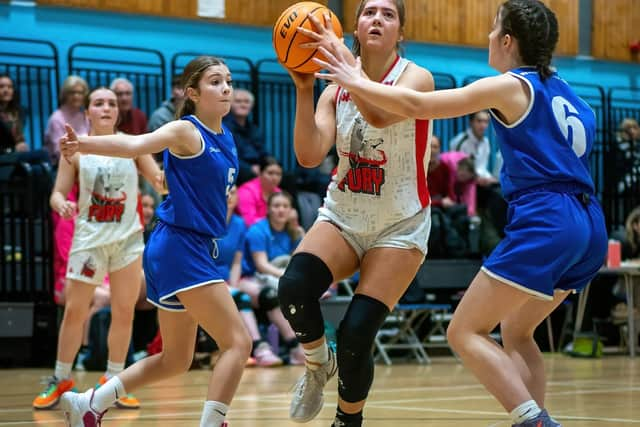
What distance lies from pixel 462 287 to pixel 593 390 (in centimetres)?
368

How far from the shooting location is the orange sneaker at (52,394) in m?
6.00

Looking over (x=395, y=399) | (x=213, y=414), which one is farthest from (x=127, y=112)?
(x=213, y=414)

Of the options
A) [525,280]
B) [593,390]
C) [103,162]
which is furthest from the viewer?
[593,390]

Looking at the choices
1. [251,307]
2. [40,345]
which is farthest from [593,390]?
[40,345]

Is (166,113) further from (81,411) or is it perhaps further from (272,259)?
→ (81,411)

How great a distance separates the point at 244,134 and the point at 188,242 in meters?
6.13

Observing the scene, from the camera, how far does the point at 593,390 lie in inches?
274

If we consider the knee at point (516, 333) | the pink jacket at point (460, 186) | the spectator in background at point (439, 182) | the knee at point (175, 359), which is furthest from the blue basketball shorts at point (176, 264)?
the pink jacket at point (460, 186)

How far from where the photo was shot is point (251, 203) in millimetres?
9852

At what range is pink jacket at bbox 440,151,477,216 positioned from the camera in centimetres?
1120

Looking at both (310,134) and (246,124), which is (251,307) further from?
(310,134)

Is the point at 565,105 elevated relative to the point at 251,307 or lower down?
elevated

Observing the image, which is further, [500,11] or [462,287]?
[462,287]

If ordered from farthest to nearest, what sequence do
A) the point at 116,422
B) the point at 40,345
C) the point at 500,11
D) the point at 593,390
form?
the point at 40,345, the point at 593,390, the point at 116,422, the point at 500,11
